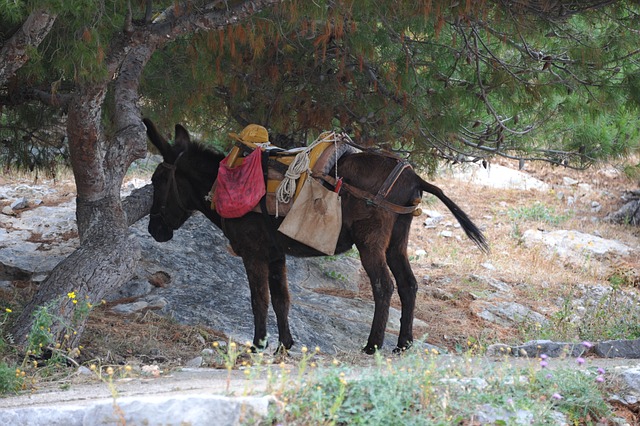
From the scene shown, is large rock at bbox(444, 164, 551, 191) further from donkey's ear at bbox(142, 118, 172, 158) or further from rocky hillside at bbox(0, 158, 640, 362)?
donkey's ear at bbox(142, 118, 172, 158)

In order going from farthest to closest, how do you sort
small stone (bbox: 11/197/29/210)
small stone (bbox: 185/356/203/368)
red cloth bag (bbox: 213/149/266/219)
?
small stone (bbox: 11/197/29/210) → red cloth bag (bbox: 213/149/266/219) → small stone (bbox: 185/356/203/368)

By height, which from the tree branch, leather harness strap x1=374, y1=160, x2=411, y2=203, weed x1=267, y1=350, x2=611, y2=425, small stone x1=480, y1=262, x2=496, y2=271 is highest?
the tree branch

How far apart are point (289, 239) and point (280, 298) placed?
0.62 metres

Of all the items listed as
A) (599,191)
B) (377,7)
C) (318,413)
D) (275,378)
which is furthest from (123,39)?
(599,191)

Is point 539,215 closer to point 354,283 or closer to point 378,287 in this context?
point 354,283

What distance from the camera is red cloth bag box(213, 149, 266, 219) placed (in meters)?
6.79

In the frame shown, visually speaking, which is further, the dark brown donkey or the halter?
the halter

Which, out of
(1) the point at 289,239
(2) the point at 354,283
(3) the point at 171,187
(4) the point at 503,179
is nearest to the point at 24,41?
(3) the point at 171,187

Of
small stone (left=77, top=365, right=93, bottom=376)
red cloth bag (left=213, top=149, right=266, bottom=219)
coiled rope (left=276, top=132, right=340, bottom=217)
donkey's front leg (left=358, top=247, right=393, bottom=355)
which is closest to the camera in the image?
small stone (left=77, top=365, right=93, bottom=376)

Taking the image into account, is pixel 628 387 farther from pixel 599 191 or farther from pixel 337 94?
pixel 599 191

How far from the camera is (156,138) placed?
23.8 ft

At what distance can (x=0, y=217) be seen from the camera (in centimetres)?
1055

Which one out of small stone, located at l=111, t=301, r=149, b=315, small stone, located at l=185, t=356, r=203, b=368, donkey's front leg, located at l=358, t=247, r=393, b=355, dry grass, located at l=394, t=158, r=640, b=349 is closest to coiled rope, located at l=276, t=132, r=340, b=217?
donkey's front leg, located at l=358, t=247, r=393, b=355

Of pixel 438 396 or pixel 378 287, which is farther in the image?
pixel 378 287
